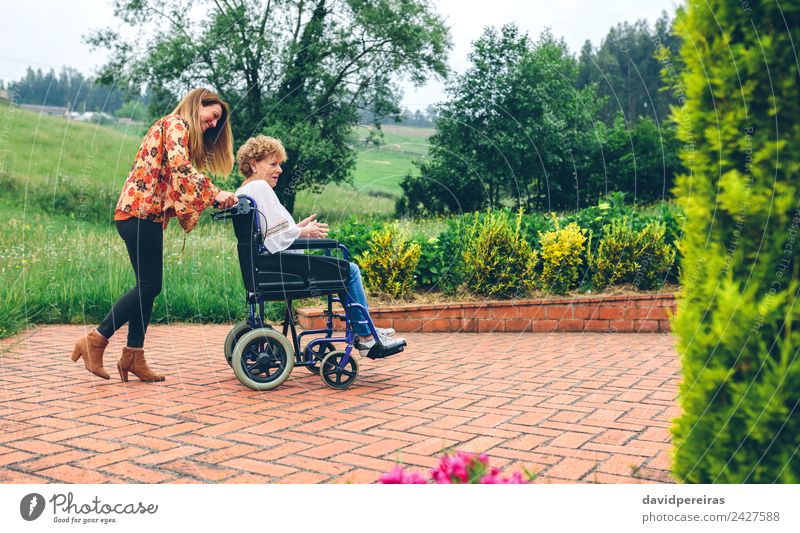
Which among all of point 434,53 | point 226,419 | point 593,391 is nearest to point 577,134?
point 434,53

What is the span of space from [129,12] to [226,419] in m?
16.0

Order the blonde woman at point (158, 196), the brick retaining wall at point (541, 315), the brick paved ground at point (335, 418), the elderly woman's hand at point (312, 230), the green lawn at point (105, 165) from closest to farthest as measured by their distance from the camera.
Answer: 1. the brick paved ground at point (335, 418)
2. the blonde woman at point (158, 196)
3. the elderly woman's hand at point (312, 230)
4. the brick retaining wall at point (541, 315)
5. the green lawn at point (105, 165)

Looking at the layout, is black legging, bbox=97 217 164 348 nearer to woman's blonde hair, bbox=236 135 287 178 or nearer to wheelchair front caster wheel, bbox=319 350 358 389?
woman's blonde hair, bbox=236 135 287 178

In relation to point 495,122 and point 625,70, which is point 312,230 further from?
point 625,70

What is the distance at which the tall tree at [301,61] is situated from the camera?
15133 mm

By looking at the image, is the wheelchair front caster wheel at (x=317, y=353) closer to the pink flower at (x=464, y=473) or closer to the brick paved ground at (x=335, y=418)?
the brick paved ground at (x=335, y=418)

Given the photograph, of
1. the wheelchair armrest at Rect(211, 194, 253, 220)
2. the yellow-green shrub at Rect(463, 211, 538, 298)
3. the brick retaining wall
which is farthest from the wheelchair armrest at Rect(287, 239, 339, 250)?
the yellow-green shrub at Rect(463, 211, 538, 298)

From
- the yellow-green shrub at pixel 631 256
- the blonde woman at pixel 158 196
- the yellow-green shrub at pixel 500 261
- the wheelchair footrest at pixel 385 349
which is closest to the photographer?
the blonde woman at pixel 158 196

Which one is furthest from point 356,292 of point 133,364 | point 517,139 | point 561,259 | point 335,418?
point 517,139

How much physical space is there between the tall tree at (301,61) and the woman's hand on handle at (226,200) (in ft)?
35.3

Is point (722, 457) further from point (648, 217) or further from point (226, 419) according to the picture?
point (648, 217)

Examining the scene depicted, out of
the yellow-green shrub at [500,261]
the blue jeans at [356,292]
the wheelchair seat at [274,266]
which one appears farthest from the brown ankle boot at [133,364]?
the yellow-green shrub at [500,261]

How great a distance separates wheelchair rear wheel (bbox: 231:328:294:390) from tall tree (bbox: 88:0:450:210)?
10648 millimetres

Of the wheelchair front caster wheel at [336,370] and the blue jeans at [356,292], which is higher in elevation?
the blue jeans at [356,292]
